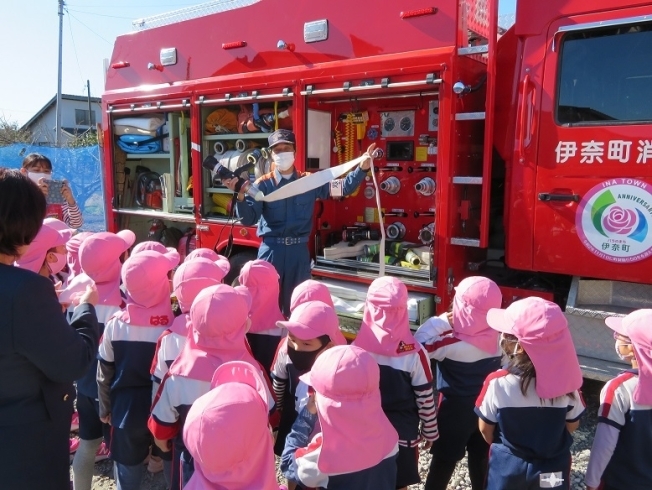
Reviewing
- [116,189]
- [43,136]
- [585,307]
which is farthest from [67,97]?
[585,307]

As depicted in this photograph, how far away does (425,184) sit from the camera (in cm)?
455

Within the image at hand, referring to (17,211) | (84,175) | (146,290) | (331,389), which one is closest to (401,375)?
(331,389)

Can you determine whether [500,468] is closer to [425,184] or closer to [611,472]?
[611,472]

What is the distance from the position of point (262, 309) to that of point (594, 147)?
2192mm

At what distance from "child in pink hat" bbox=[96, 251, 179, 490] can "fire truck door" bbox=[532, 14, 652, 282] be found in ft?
8.00

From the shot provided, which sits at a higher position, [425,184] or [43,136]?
[43,136]

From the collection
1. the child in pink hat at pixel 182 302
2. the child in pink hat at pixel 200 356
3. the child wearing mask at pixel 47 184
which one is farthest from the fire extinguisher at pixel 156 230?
the child in pink hat at pixel 200 356

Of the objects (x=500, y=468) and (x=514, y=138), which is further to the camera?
(x=514, y=138)

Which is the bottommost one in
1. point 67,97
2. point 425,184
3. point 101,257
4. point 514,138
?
point 101,257

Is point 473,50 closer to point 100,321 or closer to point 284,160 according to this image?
point 284,160

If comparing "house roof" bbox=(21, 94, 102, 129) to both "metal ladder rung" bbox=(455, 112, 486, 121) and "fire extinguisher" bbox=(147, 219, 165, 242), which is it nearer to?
"fire extinguisher" bbox=(147, 219, 165, 242)

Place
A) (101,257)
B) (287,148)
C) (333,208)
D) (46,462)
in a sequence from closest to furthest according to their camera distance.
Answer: (46,462) < (101,257) < (287,148) < (333,208)

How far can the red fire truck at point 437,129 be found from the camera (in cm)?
330

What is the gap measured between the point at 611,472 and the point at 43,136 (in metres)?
34.4
